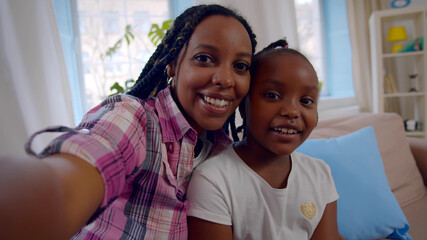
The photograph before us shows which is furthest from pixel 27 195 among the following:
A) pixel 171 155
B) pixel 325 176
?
pixel 325 176

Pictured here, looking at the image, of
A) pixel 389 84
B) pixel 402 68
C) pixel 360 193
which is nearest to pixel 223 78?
pixel 360 193

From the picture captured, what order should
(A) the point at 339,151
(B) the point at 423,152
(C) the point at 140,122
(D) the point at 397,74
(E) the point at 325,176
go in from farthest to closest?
(D) the point at 397,74 → (B) the point at 423,152 → (A) the point at 339,151 → (E) the point at 325,176 → (C) the point at 140,122

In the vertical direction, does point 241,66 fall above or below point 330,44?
below

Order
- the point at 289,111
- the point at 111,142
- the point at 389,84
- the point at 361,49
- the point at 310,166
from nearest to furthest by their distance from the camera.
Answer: the point at 111,142 → the point at 289,111 → the point at 310,166 → the point at 389,84 → the point at 361,49

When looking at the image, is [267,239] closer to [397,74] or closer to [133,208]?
[133,208]

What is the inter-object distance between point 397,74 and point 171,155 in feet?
12.4

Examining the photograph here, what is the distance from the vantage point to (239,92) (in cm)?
76

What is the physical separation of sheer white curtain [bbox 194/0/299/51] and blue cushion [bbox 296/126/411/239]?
0.83m

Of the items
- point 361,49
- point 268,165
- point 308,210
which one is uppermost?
point 361,49

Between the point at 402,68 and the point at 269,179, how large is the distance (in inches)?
142

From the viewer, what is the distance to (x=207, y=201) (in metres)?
0.73

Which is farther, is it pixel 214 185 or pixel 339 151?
pixel 339 151

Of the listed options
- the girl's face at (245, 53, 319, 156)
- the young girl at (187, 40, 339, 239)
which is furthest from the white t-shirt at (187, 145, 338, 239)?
the girl's face at (245, 53, 319, 156)

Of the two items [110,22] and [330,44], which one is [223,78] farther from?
[330,44]
